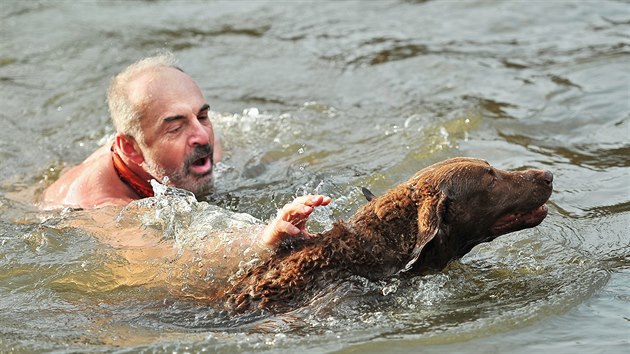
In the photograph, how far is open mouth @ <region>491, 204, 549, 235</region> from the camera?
6855 mm

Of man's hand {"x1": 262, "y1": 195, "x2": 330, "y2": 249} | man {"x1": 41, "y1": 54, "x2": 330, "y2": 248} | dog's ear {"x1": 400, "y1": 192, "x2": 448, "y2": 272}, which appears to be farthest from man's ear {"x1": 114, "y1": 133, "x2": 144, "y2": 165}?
dog's ear {"x1": 400, "y1": 192, "x2": 448, "y2": 272}

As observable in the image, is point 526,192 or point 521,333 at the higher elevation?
point 526,192

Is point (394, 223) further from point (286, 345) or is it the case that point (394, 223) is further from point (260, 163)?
point (260, 163)

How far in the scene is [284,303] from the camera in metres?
6.52

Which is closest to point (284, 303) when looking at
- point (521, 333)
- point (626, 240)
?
point (521, 333)

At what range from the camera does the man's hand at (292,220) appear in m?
6.34

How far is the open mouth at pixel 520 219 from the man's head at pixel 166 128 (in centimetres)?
267

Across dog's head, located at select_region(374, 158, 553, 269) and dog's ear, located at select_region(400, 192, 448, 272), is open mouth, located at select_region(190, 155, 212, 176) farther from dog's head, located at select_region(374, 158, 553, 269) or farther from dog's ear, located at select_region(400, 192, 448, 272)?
dog's ear, located at select_region(400, 192, 448, 272)

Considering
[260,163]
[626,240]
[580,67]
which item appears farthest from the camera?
[580,67]

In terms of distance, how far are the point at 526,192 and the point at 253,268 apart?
1.75 m

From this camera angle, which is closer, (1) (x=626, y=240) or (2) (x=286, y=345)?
(2) (x=286, y=345)

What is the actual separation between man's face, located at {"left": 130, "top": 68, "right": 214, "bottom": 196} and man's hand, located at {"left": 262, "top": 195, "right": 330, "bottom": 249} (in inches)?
78.0

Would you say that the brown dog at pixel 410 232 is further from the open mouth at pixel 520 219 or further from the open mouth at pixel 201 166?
the open mouth at pixel 201 166

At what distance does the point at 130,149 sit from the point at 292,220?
2677 mm
